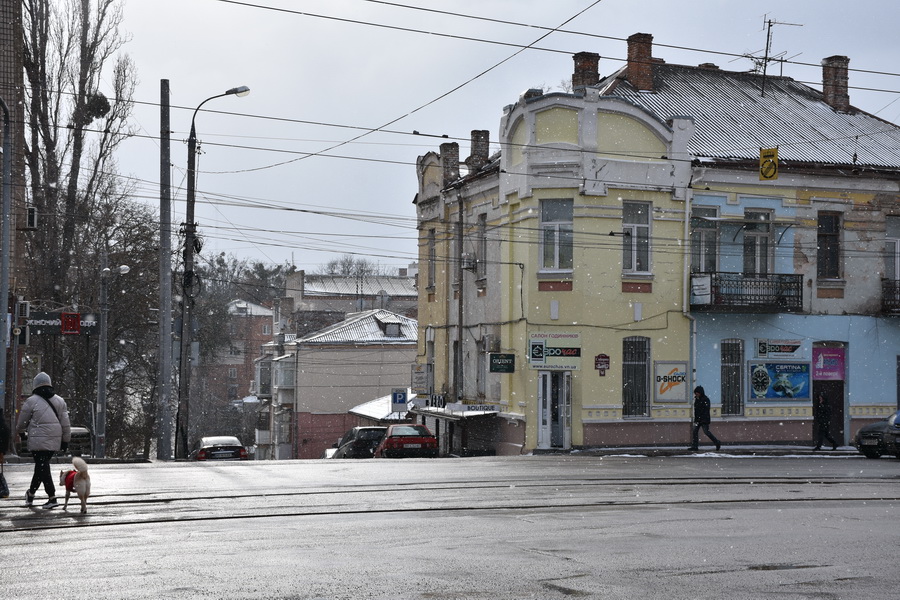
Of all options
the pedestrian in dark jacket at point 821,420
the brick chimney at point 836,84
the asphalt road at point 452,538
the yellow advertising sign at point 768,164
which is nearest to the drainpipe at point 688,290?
the yellow advertising sign at point 768,164

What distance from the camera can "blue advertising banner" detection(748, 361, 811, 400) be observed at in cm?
3173

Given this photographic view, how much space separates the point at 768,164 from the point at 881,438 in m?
8.12

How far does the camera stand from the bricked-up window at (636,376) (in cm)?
3061

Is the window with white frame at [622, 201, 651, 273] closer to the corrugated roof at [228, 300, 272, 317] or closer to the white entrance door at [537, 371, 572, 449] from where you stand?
the white entrance door at [537, 371, 572, 449]

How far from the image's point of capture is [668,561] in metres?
9.55

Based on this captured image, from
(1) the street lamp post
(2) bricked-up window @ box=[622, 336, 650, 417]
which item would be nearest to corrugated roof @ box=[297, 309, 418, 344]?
(2) bricked-up window @ box=[622, 336, 650, 417]

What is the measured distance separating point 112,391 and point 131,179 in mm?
8657

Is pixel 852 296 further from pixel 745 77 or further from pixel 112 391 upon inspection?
pixel 112 391

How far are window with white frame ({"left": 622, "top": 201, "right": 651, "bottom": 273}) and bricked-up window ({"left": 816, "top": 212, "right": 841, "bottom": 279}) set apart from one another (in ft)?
19.8

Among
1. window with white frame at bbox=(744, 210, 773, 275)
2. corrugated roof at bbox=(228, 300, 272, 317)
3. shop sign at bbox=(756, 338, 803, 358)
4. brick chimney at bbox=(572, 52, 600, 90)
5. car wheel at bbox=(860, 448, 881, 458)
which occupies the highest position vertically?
brick chimney at bbox=(572, 52, 600, 90)

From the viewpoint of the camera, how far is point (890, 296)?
109 ft

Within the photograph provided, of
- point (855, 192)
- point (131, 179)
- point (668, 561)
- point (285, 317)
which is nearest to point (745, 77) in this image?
point (855, 192)

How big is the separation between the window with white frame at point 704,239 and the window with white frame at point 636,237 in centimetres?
149

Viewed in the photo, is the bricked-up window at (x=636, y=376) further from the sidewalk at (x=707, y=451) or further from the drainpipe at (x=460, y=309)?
the drainpipe at (x=460, y=309)
